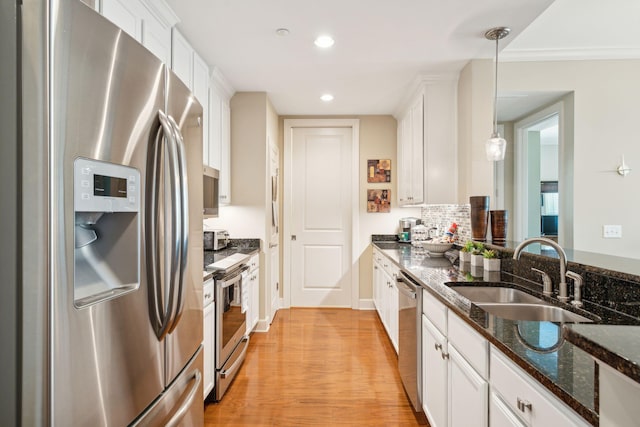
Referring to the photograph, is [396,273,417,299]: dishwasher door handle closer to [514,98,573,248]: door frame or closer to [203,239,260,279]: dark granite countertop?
[203,239,260,279]: dark granite countertop

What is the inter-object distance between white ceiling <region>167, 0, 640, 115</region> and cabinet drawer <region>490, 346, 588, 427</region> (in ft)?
6.58

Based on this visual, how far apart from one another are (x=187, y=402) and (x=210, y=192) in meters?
1.74

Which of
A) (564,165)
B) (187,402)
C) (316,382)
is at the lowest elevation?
(316,382)

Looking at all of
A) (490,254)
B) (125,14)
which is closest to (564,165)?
(490,254)

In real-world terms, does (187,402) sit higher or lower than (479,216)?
lower

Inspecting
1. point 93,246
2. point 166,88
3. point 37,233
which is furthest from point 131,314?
point 166,88

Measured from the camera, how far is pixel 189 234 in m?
1.31

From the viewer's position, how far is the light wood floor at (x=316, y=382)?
2.20m

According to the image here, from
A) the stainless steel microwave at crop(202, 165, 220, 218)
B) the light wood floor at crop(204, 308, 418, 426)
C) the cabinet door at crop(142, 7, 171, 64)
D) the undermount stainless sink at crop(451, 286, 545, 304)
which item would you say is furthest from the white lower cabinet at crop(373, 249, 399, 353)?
the cabinet door at crop(142, 7, 171, 64)

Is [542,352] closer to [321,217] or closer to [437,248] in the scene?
[437,248]

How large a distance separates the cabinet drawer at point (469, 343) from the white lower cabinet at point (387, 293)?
1208 mm

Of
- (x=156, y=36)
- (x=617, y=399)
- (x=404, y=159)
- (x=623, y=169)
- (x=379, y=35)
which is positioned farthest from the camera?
(x=404, y=159)

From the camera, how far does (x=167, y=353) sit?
1.10 metres

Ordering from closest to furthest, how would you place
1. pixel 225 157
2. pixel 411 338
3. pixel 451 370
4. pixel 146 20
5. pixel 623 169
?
pixel 451 370 → pixel 146 20 → pixel 411 338 → pixel 623 169 → pixel 225 157
